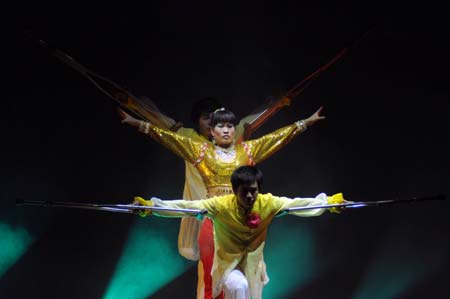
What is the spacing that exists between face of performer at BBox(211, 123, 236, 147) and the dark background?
89 cm

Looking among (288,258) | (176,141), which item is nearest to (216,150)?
(176,141)

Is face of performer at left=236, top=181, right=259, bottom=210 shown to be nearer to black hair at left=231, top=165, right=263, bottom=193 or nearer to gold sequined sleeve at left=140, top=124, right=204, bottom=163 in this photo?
black hair at left=231, top=165, right=263, bottom=193

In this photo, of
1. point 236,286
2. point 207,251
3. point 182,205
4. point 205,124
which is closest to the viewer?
point 236,286

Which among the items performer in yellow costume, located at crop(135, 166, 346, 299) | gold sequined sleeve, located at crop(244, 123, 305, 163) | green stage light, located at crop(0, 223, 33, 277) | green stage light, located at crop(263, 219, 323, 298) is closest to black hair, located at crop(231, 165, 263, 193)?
performer in yellow costume, located at crop(135, 166, 346, 299)

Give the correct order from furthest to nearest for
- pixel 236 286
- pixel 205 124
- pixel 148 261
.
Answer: pixel 148 261
pixel 205 124
pixel 236 286

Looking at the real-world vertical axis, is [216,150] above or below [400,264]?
above

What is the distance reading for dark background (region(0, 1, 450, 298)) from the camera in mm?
4703

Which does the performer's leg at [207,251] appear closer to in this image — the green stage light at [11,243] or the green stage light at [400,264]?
the green stage light at [11,243]

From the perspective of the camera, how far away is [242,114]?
Result: 492 centimetres

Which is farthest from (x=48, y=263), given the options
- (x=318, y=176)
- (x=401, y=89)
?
(x=401, y=89)

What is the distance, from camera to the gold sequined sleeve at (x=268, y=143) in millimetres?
4059

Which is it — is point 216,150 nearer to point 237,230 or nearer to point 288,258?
point 237,230

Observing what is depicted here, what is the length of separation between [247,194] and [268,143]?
A: 0.74 m

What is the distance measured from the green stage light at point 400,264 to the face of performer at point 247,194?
5.83 ft
